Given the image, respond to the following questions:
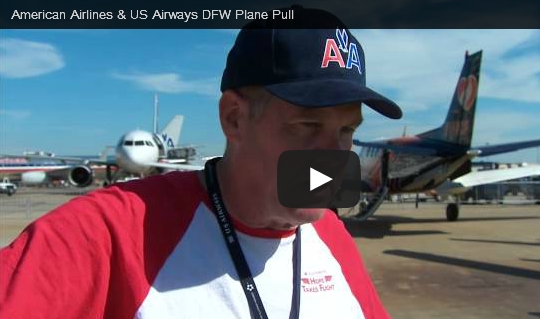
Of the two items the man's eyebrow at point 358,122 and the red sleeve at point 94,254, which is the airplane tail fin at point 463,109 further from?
the red sleeve at point 94,254

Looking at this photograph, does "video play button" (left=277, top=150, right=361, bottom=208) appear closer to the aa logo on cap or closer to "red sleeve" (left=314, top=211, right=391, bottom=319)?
the aa logo on cap

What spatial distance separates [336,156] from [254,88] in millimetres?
267

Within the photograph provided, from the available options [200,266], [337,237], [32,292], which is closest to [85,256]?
[32,292]

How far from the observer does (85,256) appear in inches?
43.6

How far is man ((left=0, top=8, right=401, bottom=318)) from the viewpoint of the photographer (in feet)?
3.55

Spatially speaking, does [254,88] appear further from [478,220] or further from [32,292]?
[478,220]

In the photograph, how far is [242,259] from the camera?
1307 mm

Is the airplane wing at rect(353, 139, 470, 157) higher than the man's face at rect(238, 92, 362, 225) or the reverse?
higher

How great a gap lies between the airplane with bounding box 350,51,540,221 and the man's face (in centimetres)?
1523

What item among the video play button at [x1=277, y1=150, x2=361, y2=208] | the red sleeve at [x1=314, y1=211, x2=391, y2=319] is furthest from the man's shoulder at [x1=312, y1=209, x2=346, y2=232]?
the video play button at [x1=277, y1=150, x2=361, y2=208]

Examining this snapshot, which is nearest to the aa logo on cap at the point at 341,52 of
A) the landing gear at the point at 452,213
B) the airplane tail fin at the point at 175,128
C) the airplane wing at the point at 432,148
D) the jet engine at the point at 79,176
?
the airplane wing at the point at 432,148

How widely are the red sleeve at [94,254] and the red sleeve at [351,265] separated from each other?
0.53 meters

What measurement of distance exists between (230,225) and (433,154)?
55.2 ft

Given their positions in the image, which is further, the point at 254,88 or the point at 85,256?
the point at 254,88
